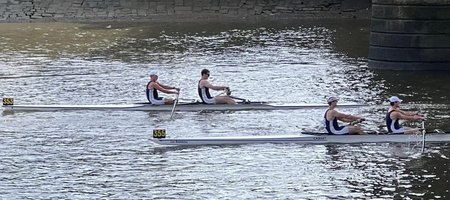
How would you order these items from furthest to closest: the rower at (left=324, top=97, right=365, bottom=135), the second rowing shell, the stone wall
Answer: the stone wall, the second rowing shell, the rower at (left=324, top=97, right=365, bottom=135)

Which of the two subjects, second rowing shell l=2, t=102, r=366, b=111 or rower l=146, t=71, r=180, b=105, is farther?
rower l=146, t=71, r=180, b=105

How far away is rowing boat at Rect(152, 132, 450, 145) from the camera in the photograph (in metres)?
22.2

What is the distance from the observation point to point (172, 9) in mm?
57812

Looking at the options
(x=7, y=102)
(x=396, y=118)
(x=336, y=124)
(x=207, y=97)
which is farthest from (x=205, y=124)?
Answer: (x=7, y=102)

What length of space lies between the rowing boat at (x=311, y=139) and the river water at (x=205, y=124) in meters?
0.19

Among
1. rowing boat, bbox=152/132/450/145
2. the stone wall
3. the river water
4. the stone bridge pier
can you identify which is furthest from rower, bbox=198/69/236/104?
the stone wall

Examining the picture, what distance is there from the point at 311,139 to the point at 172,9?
36.2 metres

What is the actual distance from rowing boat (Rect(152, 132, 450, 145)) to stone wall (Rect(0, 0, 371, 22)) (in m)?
34.4

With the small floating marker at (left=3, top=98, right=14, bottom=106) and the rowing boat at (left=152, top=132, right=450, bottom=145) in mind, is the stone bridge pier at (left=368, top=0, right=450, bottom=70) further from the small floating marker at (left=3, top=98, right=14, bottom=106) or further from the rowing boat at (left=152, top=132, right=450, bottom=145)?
the small floating marker at (left=3, top=98, right=14, bottom=106)

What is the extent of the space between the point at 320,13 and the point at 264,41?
13.1 m

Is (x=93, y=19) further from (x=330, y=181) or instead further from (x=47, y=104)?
(x=330, y=181)

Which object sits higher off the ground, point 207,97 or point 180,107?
point 207,97

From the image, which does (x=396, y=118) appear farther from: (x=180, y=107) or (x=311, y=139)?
(x=180, y=107)

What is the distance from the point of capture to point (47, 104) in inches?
1114
